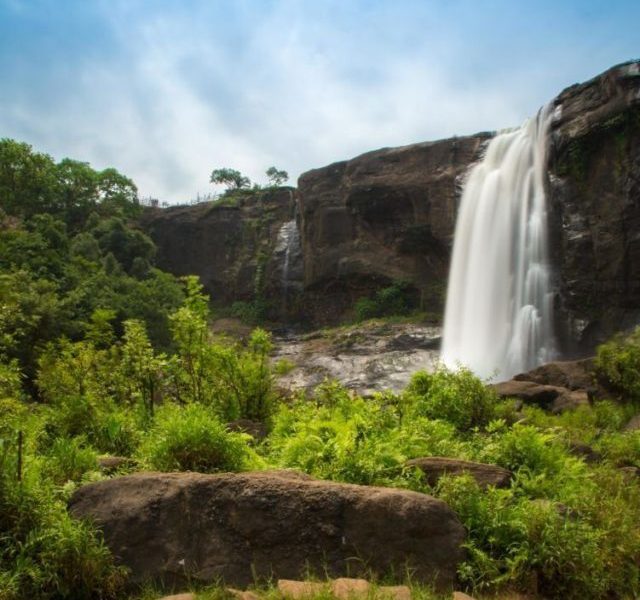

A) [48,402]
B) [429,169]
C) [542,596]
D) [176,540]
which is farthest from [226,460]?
[429,169]

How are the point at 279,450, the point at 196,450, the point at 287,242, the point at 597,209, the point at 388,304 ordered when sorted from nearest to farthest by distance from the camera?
the point at 196,450, the point at 279,450, the point at 597,209, the point at 388,304, the point at 287,242

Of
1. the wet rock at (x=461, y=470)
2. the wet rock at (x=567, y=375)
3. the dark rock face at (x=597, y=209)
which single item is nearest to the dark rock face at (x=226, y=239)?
the dark rock face at (x=597, y=209)

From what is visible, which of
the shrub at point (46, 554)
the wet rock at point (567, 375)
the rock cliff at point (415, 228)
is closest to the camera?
the shrub at point (46, 554)

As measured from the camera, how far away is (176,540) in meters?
4.11

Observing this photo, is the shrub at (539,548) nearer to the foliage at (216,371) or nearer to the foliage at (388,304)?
the foliage at (216,371)

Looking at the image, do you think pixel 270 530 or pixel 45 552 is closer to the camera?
pixel 45 552

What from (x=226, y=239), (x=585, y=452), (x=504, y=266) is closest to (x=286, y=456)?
(x=585, y=452)

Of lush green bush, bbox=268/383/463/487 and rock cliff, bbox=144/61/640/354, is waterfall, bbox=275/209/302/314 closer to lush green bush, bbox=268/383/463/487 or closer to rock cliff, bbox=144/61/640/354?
rock cliff, bbox=144/61/640/354

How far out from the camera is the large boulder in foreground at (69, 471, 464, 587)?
402 centimetres

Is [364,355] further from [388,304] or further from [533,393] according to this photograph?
[533,393]

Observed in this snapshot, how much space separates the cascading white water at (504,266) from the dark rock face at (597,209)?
2.55ft

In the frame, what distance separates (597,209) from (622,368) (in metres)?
9.43

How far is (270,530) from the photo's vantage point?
4.13m

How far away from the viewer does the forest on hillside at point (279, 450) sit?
4039 mm
